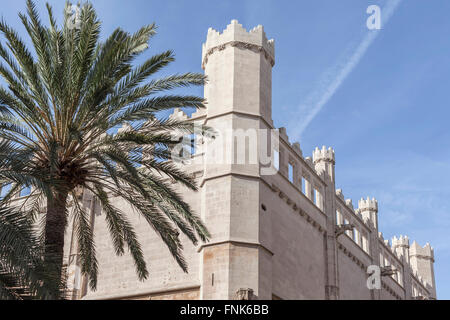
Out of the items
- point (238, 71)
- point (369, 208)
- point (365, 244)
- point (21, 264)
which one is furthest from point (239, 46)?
point (369, 208)

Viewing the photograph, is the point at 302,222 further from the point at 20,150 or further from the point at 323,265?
the point at 20,150

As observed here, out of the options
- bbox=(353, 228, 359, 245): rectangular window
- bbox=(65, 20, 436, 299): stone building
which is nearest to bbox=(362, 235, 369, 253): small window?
bbox=(353, 228, 359, 245): rectangular window

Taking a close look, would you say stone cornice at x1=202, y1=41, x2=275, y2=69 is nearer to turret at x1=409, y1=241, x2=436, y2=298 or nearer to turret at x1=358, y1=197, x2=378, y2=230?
turret at x1=358, y1=197, x2=378, y2=230

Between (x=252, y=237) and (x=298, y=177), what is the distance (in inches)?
248

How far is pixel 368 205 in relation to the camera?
118ft

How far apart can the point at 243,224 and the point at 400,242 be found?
2281 centimetres

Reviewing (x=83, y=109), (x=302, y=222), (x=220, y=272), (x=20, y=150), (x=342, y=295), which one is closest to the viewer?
(x=20, y=150)

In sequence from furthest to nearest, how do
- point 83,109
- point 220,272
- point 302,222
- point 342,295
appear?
1. point 342,295
2. point 302,222
3. point 220,272
4. point 83,109

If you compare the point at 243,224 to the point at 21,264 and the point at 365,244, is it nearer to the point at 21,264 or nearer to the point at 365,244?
the point at 21,264

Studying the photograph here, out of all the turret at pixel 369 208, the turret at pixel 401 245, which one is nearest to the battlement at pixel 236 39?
the turret at pixel 369 208

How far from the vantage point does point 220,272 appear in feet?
66.1

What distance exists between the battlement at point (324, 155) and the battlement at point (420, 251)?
55.5ft

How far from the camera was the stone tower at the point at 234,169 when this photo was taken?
66.6 feet

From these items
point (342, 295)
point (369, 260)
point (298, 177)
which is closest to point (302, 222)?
point (298, 177)
